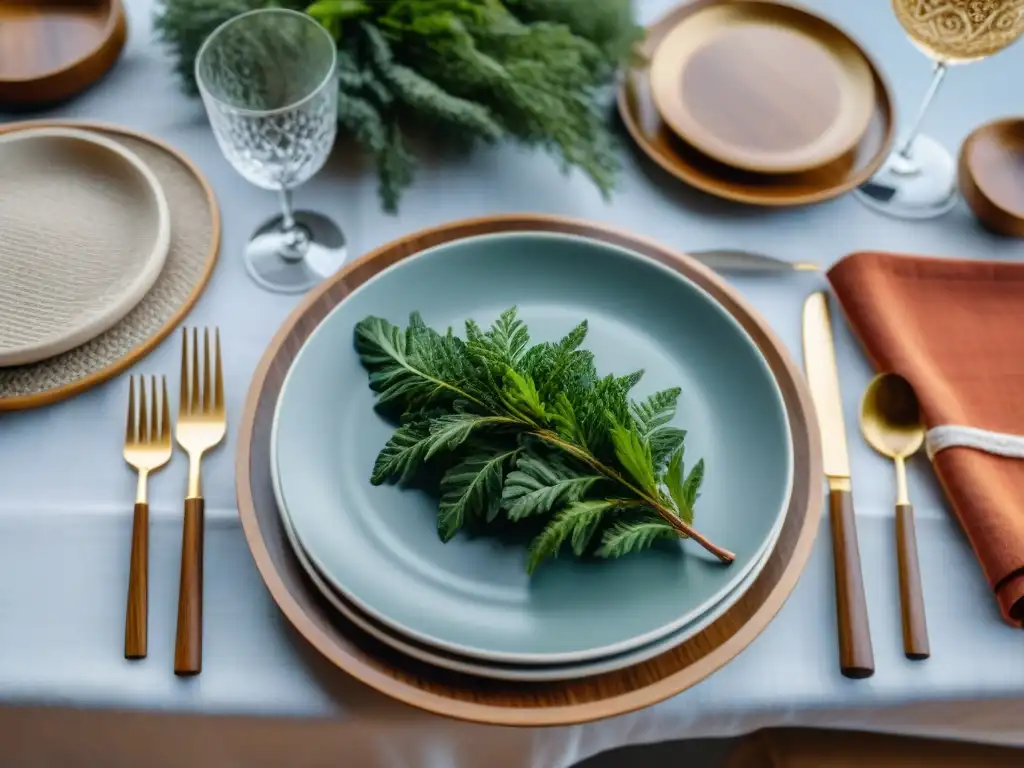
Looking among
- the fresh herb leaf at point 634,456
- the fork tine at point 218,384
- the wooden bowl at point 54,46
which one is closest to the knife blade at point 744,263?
the fresh herb leaf at point 634,456

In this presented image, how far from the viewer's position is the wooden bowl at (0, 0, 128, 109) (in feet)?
2.74

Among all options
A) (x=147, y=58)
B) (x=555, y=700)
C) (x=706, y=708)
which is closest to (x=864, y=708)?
(x=706, y=708)

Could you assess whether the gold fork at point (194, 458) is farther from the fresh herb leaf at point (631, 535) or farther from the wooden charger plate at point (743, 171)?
the wooden charger plate at point (743, 171)

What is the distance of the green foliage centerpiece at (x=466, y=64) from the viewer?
2.54 ft

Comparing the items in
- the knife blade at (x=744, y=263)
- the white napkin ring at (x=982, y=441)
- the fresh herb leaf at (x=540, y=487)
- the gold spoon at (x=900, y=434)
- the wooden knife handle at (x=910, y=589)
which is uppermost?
the knife blade at (x=744, y=263)

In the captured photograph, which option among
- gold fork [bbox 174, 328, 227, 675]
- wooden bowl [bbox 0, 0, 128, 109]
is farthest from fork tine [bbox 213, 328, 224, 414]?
wooden bowl [bbox 0, 0, 128, 109]

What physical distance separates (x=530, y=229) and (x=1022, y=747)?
57 cm

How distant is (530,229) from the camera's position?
29.1 inches

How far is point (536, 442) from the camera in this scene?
22.8 inches

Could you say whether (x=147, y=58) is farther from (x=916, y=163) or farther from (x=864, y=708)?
(x=864, y=708)

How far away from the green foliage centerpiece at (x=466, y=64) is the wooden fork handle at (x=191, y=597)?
12.6 inches

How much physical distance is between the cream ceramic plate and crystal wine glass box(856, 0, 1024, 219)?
626 mm

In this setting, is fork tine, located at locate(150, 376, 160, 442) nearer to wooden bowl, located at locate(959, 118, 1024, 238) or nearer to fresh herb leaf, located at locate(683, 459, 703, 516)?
fresh herb leaf, located at locate(683, 459, 703, 516)

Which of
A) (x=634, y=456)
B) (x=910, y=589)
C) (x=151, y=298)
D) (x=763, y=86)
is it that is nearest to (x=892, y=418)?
(x=910, y=589)
